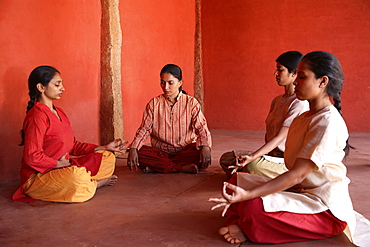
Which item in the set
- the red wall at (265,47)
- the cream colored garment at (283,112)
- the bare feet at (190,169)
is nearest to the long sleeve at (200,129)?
the bare feet at (190,169)

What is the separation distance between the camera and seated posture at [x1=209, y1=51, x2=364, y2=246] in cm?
218

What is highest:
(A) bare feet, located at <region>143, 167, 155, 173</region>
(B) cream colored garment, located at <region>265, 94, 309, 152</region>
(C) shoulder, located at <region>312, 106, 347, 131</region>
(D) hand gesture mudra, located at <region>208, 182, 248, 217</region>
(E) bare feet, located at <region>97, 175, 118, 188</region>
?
(C) shoulder, located at <region>312, 106, 347, 131</region>

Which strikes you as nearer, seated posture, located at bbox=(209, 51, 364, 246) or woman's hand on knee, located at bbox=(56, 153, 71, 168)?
seated posture, located at bbox=(209, 51, 364, 246)

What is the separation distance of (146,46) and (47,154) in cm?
316

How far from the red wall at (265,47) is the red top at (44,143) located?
4966 millimetres

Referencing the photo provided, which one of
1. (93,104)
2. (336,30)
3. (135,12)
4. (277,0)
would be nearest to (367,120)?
(336,30)

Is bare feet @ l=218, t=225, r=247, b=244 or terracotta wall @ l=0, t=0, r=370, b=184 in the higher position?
terracotta wall @ l=0, t=0, r=370, b=184

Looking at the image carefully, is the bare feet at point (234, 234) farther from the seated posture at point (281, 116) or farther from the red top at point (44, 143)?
the red top at point (44, 143)

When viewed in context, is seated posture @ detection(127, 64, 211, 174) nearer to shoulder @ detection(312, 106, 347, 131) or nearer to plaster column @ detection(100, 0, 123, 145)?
plaster column @ detection(100, 0, 123, 145)

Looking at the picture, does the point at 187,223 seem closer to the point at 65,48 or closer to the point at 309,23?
the point at 65,48

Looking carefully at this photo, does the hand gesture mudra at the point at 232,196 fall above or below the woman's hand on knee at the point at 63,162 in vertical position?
above

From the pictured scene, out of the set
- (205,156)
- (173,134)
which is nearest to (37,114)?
(173,134)

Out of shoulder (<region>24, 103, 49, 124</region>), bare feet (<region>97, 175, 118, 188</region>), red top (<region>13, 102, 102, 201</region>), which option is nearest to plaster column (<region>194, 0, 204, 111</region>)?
bare feet (<region>97, 175, 118, 188</region>)

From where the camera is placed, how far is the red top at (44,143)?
124 inches
